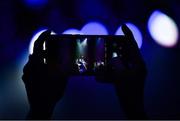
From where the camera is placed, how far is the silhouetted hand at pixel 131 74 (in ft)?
2.45

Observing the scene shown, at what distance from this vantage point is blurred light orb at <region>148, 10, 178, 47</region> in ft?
3.84

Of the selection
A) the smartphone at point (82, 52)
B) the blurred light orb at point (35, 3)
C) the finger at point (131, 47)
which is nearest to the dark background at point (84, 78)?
the blurred light orb at point (35, 3)

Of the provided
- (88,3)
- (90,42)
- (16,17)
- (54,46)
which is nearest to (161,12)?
(88,3)

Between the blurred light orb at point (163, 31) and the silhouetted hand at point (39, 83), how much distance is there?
1.90 ft

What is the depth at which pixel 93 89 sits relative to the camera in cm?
112

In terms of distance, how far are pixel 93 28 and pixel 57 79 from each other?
1.32 ft

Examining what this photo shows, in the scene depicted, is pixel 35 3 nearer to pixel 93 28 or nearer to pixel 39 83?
pixel 93 28

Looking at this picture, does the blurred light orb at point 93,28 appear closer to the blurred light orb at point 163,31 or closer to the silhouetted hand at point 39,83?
the blurred light orb at point 163,31

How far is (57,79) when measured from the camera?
834mm

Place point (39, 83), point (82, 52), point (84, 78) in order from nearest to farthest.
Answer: point (39, 83), point (82, 52), point (84, 78)

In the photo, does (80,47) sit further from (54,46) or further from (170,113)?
(170,113)

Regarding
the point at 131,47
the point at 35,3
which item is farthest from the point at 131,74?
the point at 35,3

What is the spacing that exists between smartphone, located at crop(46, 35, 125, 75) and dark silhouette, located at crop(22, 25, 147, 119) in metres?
0.05

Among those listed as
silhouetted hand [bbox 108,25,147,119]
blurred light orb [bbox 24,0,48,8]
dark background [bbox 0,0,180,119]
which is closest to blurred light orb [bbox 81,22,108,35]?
dark background [bbox 0,0,180,119]
